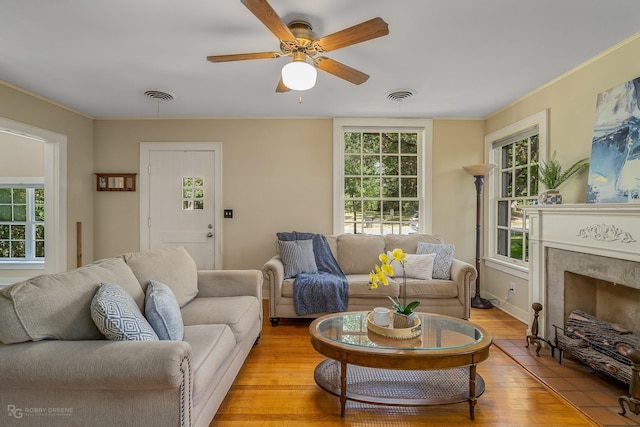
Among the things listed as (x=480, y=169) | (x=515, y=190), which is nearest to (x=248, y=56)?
(x=480, y=169)

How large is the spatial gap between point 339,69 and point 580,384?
273 centimetres

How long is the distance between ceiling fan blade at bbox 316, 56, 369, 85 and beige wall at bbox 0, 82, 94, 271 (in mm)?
3238

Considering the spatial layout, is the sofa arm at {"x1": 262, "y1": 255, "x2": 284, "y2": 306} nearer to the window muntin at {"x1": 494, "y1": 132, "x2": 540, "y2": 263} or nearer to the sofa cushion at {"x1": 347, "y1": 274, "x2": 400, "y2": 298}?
the sofa cushion at {"x1": 347, "y1": 274, "x2": 400, "y2": 298}

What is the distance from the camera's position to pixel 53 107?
3.77 metres

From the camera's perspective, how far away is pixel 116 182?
439cm

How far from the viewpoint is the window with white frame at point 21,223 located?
5141 mm

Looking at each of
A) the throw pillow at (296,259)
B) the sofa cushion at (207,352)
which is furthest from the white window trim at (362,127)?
the sofa cushion at (207,352)

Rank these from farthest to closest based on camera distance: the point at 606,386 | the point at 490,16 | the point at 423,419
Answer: the point at 606,386 → the point at 490,16 → the point at 423,419

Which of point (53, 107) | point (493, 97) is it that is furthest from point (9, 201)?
point (493, 97)

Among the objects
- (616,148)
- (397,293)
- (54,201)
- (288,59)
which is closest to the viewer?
(616,148)

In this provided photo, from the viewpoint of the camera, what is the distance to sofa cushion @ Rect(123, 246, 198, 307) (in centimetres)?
225

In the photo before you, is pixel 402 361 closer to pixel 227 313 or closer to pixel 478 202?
pixel 227 313

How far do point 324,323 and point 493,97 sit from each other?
304cm

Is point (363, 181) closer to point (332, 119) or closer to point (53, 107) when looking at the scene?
point (332, 119)
